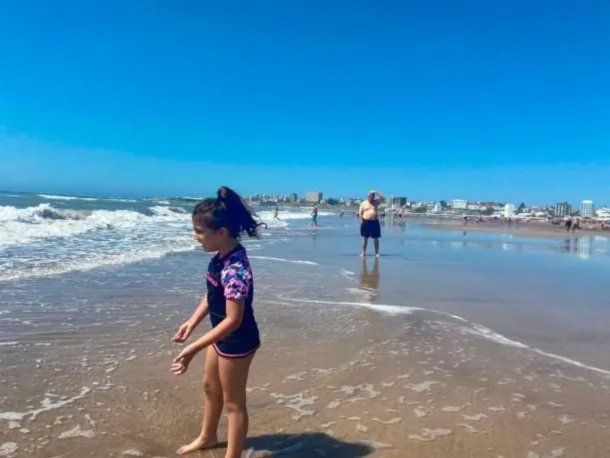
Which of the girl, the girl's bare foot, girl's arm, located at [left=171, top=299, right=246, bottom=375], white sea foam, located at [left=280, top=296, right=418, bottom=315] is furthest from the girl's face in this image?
white sea foam, located at [left=280, top=296, right=418, bottom=315]

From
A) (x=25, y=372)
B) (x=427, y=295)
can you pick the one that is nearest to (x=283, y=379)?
(x=25, y=372)

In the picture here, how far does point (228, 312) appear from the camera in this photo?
9.96 ft

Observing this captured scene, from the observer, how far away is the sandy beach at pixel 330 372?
3.53 m

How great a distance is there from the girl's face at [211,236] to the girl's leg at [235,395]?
0.69 meters

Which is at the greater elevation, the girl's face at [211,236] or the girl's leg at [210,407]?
the girl's face at [211,236]

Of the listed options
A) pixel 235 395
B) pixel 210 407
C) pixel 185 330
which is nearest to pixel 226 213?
pixel 185 330

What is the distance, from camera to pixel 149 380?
178 inches

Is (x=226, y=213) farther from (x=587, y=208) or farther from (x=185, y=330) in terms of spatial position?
(x=587, y=208)

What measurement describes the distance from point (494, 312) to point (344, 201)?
15857cm

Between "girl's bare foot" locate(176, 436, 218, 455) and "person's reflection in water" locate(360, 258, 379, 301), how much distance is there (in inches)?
220

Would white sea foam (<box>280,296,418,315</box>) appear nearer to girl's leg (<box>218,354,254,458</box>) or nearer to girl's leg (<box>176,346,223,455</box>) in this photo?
girl's leg (<box>176,346,223,455</box>)

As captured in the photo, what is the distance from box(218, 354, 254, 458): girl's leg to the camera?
3125 millimetres

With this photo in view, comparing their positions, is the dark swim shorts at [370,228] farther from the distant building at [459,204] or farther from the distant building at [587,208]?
the distant building at [459,204]

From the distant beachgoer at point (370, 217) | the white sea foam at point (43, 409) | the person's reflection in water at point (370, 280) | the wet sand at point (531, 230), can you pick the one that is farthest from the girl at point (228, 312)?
the wet sand at point (531, 230)
